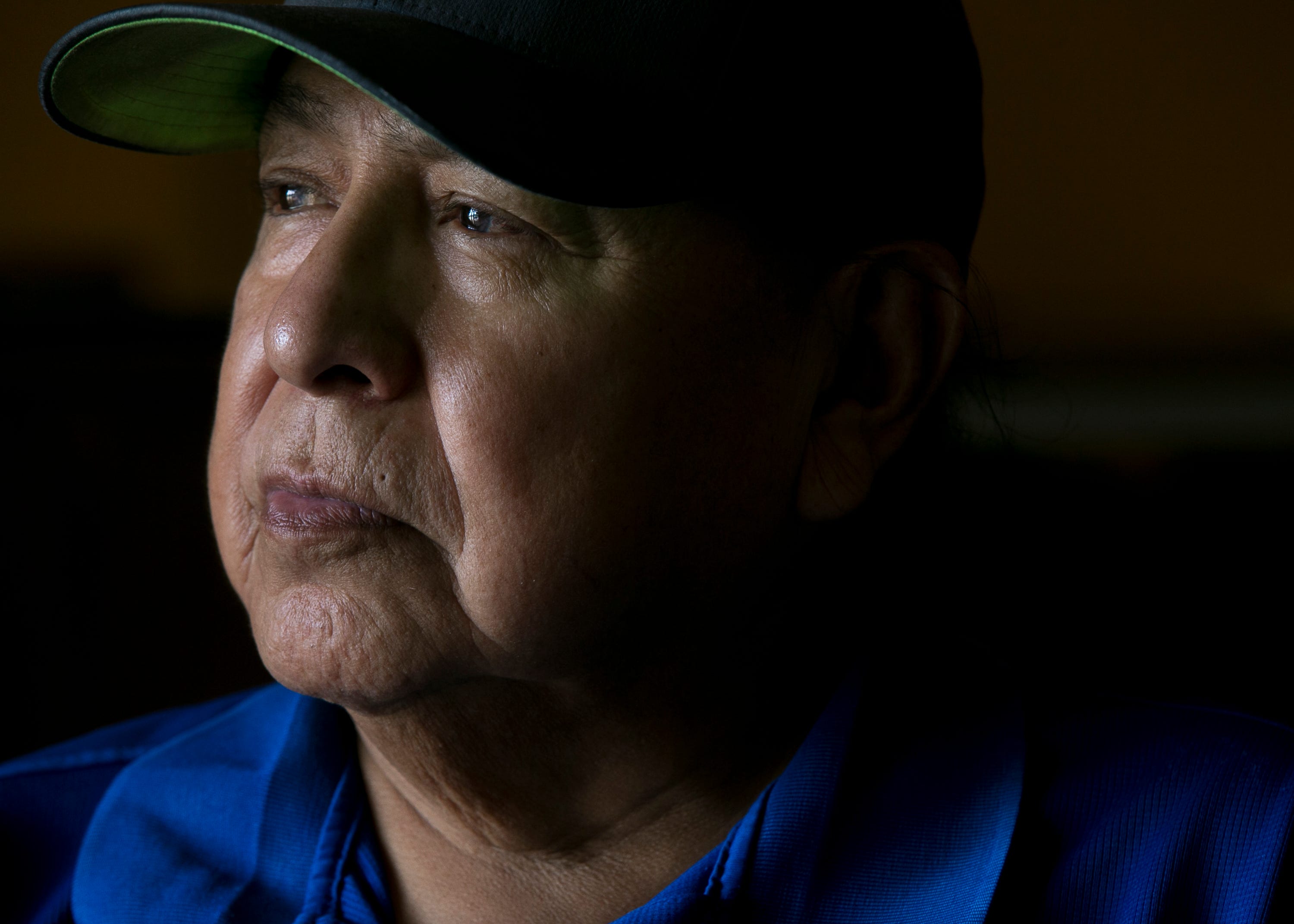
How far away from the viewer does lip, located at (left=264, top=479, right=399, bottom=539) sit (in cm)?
86

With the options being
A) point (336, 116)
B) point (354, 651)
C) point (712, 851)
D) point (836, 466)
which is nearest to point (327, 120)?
point (336, 116)

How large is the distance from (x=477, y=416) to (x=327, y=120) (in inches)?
11.1

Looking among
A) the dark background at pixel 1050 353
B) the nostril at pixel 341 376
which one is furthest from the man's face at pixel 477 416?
the dark background at pixel 1050 353

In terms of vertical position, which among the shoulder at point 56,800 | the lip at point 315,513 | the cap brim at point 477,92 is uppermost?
the cap brim at point 477,92

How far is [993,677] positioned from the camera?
1.16m

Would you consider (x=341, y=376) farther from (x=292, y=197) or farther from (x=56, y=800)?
(x=56, y=800)

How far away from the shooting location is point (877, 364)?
1.06 m

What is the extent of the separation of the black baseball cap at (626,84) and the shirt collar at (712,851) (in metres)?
0.48

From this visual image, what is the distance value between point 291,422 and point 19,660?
1.32 meters

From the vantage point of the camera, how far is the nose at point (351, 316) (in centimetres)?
84

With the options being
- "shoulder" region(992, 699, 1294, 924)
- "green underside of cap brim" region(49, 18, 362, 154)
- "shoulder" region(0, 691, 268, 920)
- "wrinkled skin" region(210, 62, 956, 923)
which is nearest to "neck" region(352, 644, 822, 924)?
"wrinkled skin" region(210, 62, 956, 923)

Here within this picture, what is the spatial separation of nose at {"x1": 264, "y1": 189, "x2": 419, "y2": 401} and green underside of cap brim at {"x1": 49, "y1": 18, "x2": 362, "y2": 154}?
209mm

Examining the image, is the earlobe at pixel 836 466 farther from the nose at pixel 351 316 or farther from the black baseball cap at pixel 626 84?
the nose at pixel 351 316

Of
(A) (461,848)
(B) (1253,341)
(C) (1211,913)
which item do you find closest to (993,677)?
(C) (1211,913)
